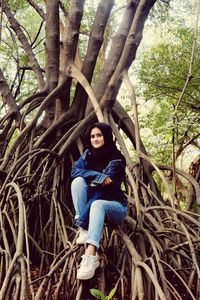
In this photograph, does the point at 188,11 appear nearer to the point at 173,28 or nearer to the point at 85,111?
the point at 173,28

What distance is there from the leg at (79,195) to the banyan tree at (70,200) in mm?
265

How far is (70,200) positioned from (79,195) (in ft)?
5.49

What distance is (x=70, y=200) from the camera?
4.28 metres

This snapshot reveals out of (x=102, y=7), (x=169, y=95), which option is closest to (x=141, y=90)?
(x=169, y=95)

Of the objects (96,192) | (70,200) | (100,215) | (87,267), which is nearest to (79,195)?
(96,192)

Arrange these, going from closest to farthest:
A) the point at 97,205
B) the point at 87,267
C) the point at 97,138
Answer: the point at 87,267
the point at 97,205
the point at 97,138

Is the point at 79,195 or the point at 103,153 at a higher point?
the point at 103,153

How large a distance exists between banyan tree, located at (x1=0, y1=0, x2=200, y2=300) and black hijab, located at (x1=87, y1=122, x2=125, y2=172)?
1.24ft

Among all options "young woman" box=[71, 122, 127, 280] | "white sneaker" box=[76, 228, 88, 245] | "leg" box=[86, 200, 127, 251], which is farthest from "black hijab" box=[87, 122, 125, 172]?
"white sneaker" box=[76, 228, 88, 245]

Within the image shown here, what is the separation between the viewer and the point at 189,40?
22.4ft

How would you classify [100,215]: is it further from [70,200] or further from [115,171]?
[70,200]

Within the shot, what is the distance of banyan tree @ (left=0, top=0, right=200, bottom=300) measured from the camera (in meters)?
2.74

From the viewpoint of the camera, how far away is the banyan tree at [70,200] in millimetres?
2740

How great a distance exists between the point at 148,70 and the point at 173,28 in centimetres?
90
